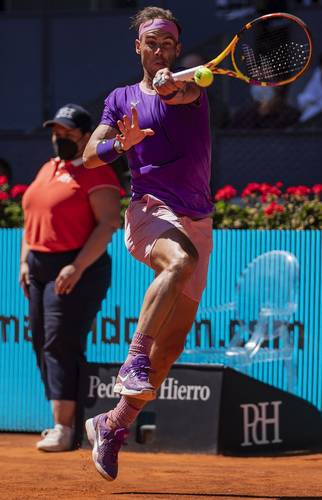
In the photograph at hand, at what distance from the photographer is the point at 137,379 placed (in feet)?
19.3

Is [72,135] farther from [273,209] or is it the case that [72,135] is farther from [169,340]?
[169,340]

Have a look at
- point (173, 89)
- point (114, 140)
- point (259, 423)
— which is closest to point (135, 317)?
point (259, 423)

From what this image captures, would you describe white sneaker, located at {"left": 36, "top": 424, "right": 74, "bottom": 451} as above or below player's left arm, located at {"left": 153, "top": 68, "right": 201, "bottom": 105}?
below

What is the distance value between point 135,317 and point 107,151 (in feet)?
9.36

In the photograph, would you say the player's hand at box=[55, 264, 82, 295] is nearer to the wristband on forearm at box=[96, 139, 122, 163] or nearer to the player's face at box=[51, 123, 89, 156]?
the player's face at box=[51, 123, 89, 156]

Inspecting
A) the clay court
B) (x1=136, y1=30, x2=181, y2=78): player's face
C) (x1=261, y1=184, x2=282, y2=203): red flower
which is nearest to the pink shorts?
(x1=136, y1=30, x2=181, y2=78): player's face

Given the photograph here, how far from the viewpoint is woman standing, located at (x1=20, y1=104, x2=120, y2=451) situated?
8305 mm

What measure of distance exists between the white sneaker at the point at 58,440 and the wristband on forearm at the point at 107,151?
8.88 feet

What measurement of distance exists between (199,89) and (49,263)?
8.27ft

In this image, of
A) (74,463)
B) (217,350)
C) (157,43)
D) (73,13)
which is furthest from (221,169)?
(157,43)

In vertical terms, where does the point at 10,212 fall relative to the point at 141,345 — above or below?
above

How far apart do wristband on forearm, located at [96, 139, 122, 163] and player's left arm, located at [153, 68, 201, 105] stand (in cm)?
38

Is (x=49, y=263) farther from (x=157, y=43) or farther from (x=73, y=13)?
(x=73, y=13)

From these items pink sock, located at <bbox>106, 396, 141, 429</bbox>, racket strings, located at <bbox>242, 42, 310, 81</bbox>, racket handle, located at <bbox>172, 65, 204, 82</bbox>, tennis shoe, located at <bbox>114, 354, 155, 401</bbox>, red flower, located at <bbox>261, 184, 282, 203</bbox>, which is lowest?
pink sock, located at <bbox>106, 396, 141, 429</bbox>
